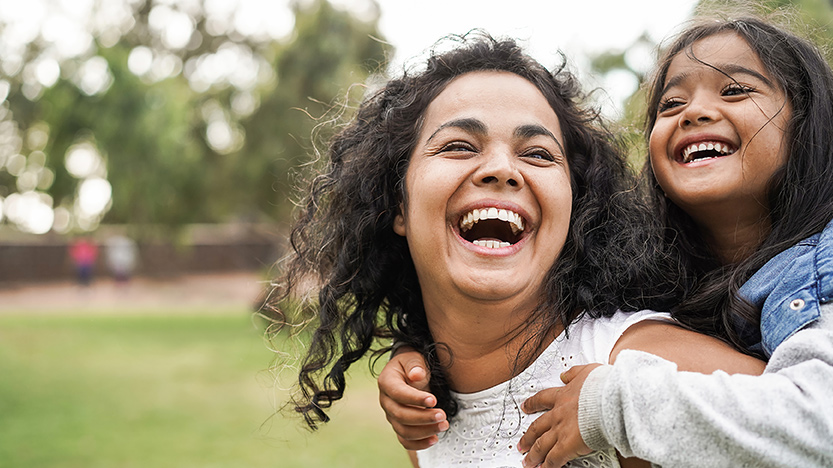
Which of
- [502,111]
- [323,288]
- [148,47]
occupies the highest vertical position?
[148,47]

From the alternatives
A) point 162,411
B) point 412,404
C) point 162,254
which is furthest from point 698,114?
point 162,254

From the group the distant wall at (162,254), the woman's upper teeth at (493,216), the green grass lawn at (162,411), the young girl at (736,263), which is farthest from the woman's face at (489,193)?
the distant wall at (162,254)

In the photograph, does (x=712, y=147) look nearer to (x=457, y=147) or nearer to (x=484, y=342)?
(x=457, y=147)

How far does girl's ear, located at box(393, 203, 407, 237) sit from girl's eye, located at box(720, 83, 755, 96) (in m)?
1.04

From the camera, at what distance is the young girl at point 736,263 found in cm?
145

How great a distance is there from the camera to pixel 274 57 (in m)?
15.4

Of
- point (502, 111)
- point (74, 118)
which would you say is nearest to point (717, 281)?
point (502, 111)

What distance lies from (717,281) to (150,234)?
14385 millimetres

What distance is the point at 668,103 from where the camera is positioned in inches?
91.3

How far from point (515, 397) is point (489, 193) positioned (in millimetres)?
566

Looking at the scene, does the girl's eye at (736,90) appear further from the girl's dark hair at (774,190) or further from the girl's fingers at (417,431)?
the girl's fingers at (417,431)

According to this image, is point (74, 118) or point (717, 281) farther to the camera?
point (74, 118)

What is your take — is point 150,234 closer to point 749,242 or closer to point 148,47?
point 148,47

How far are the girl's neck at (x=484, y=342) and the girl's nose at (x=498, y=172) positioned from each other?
346 mm
